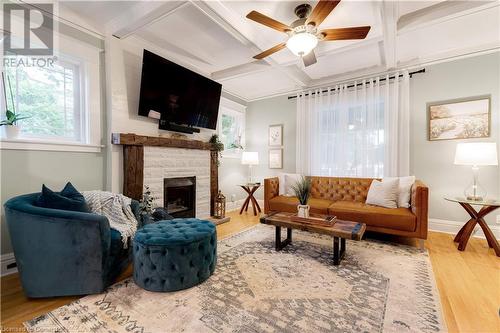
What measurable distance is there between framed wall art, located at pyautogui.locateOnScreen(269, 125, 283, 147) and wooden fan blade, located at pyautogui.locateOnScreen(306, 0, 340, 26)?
3043 mm

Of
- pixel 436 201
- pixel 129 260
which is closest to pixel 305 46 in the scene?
pixel 129 260

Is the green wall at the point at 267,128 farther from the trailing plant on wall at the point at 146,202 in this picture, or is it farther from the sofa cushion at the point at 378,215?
the trailing plant on wall at the point at 146,202

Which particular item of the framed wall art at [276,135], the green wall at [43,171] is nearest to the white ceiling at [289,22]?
the framed wall art at [276,135]

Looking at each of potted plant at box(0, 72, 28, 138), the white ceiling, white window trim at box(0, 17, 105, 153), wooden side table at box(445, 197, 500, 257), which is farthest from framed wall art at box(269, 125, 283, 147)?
potted plant at box(0, 72, 28, 138)

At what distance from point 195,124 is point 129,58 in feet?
4.29

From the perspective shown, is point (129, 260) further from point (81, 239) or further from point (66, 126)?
point (66, 126)

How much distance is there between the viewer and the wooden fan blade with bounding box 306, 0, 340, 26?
1770 mm

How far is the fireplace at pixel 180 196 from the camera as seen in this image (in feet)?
11.6

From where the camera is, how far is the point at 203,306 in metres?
1.69

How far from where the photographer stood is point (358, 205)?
3.37m

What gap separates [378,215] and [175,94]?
11.1 feet

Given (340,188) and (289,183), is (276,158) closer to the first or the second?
(289,183)

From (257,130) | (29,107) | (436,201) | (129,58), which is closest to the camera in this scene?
(29,107)

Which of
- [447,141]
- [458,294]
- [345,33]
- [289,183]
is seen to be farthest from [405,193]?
[345,33]
